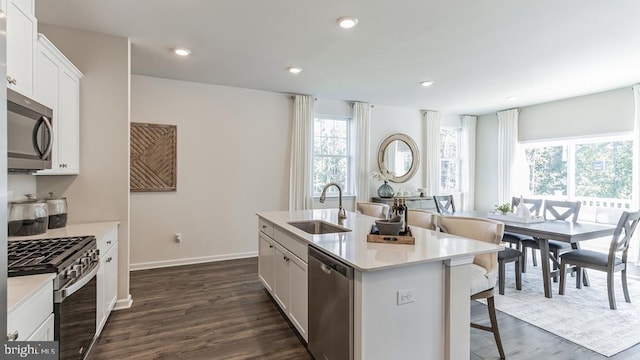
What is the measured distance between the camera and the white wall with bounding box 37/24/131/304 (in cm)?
286

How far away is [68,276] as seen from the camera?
64.1 inches

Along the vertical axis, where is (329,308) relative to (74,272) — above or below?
below

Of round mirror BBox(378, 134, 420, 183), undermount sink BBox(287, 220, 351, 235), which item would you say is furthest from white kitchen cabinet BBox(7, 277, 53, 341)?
round mirror BBox(378, 134, 420, 183)

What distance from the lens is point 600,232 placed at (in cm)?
334

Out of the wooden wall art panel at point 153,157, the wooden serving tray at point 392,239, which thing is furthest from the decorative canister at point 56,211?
the wooden serving tray at point 392,239

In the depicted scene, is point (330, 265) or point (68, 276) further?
point (330, 265)

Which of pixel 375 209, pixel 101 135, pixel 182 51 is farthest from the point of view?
pixel 375 209

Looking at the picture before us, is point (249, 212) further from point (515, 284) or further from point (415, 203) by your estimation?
point (515, 284)

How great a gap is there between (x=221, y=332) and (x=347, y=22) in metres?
2.97

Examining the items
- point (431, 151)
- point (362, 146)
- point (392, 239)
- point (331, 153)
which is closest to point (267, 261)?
point (392, 239)

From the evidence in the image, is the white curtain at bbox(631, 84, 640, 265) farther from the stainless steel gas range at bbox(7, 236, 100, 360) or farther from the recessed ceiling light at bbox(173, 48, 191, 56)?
the stainless steel gas range at bbox(7, 236, 100, 360)

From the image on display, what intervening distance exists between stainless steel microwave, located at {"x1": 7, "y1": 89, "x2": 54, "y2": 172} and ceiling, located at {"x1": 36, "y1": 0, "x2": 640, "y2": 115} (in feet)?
3.51

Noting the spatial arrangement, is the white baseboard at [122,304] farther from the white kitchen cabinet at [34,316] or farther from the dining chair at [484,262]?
the dining chair at [484,262]

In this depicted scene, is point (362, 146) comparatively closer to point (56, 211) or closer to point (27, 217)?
point (56, 211)
